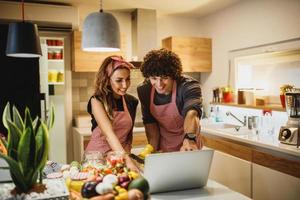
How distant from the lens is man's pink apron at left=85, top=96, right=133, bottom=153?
6.72 feet

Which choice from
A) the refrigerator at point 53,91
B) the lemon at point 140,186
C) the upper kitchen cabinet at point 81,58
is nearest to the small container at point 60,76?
the refrigerator at point 53,91

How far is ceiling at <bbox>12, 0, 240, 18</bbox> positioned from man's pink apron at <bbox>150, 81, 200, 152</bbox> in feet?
7.11

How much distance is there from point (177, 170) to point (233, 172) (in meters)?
1.96

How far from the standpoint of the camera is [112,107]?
79.7 inches

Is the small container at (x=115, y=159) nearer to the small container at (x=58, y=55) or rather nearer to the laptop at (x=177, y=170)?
the laptop at (x=177, y=170)

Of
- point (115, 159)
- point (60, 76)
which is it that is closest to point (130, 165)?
point (115, 159)

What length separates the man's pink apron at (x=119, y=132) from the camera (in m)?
2.05

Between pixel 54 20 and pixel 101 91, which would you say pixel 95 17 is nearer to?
pixel 101 91

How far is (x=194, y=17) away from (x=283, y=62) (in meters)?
1.82

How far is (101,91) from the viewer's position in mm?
1950

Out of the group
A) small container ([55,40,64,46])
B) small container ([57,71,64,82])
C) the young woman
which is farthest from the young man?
small container ([55,40,64,46])

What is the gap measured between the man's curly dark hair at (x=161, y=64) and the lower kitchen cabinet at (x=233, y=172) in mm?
1553

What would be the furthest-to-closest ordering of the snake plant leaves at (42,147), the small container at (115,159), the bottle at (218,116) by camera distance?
the bottle at (218,116)
the small container at (115,159)
the snake plant leaves at (42,147)

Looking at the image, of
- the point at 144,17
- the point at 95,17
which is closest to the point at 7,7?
the point at 144,17
